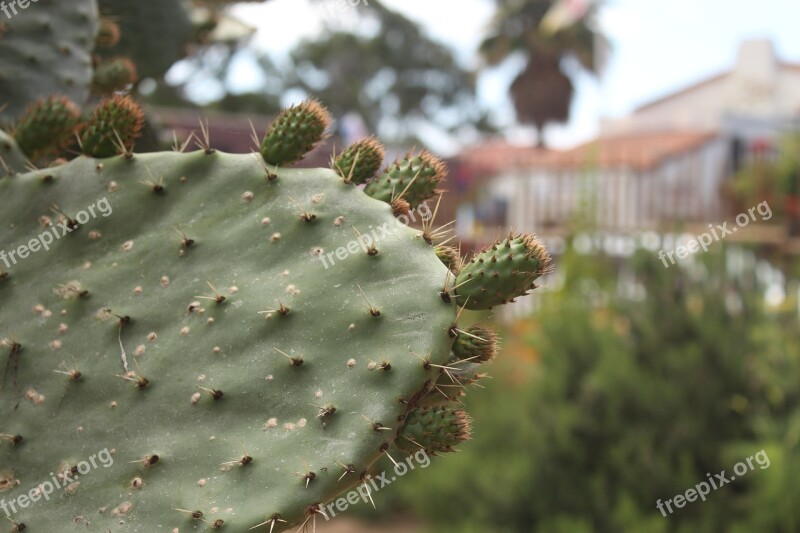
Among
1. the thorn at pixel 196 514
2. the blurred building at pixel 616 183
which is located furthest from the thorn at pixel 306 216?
the blurred building at pixel 616 183

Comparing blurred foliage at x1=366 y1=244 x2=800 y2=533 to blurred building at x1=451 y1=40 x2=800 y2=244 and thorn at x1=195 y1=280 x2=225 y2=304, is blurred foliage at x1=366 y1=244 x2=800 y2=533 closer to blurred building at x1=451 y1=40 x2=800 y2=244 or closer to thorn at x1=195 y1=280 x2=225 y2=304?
blurred building at x1=451 y1=40 x2=800 y2=244

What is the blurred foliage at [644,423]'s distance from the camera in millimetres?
3938

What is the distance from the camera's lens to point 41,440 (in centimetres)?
99

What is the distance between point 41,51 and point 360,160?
2.25 ft

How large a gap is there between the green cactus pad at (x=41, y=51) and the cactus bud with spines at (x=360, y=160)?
2.04 feet

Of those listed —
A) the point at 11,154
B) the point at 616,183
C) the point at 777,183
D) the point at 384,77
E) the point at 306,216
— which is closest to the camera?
the point at 306,216

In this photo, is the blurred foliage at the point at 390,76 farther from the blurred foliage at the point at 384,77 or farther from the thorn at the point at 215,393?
the thorn at the point at 215,393

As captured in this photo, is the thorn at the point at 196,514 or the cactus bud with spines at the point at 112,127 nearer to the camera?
the thorn at the point at 196,514

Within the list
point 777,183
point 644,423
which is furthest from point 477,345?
point 777,183

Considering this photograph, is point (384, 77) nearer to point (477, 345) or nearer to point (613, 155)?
point (613, 155)

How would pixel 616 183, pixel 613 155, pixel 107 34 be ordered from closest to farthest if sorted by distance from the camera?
pixel 107 34 < pixel 616 183 < pixel 613 155

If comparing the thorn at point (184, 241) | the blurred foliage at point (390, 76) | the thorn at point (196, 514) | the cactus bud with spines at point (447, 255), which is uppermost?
the thorn at point (184, 241)

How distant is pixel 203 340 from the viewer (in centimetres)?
99

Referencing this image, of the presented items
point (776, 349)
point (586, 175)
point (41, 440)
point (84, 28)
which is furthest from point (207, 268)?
point (586, 175)
